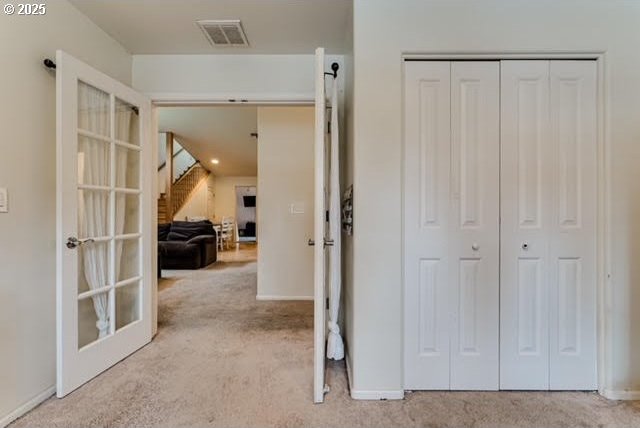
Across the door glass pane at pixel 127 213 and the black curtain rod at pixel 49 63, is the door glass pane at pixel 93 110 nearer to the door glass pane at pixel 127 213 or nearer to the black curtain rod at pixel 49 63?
the black curtain rod at pixel 49 63

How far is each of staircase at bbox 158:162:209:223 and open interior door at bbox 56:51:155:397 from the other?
275 inches

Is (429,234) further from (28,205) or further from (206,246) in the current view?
(206,246)

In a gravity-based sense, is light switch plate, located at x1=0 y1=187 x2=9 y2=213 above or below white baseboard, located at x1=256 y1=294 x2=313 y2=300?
above

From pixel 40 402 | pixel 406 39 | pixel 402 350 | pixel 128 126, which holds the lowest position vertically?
pixel 40 402

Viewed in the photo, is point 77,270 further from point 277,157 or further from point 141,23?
point 277,157

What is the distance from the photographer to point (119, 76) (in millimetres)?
2607

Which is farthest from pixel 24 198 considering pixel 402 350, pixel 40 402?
pixel 402 350

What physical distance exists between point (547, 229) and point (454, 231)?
55 cm

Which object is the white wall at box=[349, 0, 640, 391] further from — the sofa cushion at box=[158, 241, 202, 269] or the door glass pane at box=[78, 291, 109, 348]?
the sofa cushion at box=[158, 241, 202, 269]

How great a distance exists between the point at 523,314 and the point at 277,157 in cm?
327

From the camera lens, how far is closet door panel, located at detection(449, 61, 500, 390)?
197cm

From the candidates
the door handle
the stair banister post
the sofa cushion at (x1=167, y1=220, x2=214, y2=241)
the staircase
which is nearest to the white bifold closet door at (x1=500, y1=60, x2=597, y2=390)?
the door handle

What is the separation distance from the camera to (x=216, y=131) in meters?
8.41

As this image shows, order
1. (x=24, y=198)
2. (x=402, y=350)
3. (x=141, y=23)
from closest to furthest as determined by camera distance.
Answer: (x=24, y=198), (x=402, y=350), (x=141, y=23)
